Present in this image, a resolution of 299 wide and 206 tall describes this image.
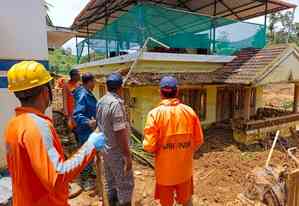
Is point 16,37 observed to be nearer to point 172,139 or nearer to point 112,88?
point 112,88

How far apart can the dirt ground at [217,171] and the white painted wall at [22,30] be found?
8.84ft

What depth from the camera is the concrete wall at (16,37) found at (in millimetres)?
4172

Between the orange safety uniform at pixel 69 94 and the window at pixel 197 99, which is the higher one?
the orange safety uniform at pixel 69 94

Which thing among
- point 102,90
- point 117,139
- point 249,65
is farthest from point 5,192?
point 249,65

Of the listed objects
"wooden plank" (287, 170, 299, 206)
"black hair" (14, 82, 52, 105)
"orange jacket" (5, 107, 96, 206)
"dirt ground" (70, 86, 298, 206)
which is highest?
"black hair" (14, 82, 52, 105)

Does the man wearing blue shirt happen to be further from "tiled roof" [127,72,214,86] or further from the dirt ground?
"tiled roof" [127,72,214,86]

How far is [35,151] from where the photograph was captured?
1.39 meters

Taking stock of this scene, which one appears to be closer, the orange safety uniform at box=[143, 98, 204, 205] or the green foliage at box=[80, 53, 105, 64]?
the orange safety uniform at box=[143, 98, 204, 205]

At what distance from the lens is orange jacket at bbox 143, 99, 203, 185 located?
9.16 ft

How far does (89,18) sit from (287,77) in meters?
8.21

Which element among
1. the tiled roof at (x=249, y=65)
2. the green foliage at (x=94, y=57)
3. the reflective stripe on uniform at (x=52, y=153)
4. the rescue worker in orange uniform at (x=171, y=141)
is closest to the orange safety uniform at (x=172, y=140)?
the rescue worker in orange uniform at (x=171, y=141)

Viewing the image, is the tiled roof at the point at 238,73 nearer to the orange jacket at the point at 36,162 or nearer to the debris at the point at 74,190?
the debris at the point at 74,190

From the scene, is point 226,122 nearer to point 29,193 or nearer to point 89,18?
point 89,18

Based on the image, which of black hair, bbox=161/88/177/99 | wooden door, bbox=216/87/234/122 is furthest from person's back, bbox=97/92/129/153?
wooden door, bbox=216/87/234/122
